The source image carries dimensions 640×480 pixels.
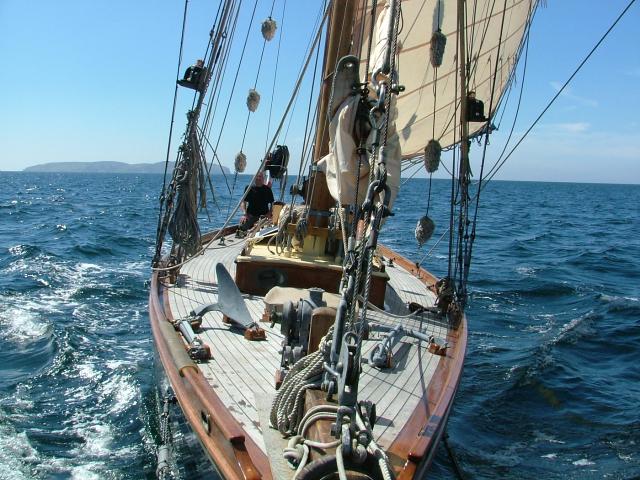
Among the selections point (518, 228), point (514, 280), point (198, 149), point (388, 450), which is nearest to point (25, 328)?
point (198, 149)

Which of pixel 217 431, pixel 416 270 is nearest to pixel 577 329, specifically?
pixel 416 270

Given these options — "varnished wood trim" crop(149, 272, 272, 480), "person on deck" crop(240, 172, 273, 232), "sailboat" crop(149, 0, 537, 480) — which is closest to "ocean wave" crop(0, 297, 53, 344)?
"sailboat" crop(149, 0, 537, 480)

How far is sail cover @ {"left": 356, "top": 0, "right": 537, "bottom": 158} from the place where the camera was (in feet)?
35.9

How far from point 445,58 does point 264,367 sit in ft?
28.3

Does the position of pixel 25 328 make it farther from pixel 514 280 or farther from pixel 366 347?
pixel 514 280

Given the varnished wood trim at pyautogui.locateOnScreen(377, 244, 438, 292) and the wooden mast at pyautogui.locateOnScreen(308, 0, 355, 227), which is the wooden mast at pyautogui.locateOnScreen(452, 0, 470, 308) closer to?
the wooden mast at pyautogui.locateOnScreen(308, 0, 355, 227)

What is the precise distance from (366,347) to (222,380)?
1.76m

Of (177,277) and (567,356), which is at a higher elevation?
(177,277)

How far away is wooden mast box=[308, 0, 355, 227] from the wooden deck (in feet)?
5.27

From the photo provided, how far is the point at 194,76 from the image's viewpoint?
30.7 feet

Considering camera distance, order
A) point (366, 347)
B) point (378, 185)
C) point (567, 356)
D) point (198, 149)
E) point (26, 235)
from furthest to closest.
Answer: point (26, 235) < point (567, 356) < point (198, 149) < point (366, 347) < point (378, 185)

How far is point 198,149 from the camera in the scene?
9133mm

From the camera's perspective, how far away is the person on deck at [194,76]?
931cm

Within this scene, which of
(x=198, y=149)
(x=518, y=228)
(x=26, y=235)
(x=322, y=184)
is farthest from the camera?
(x=518, y=228)
